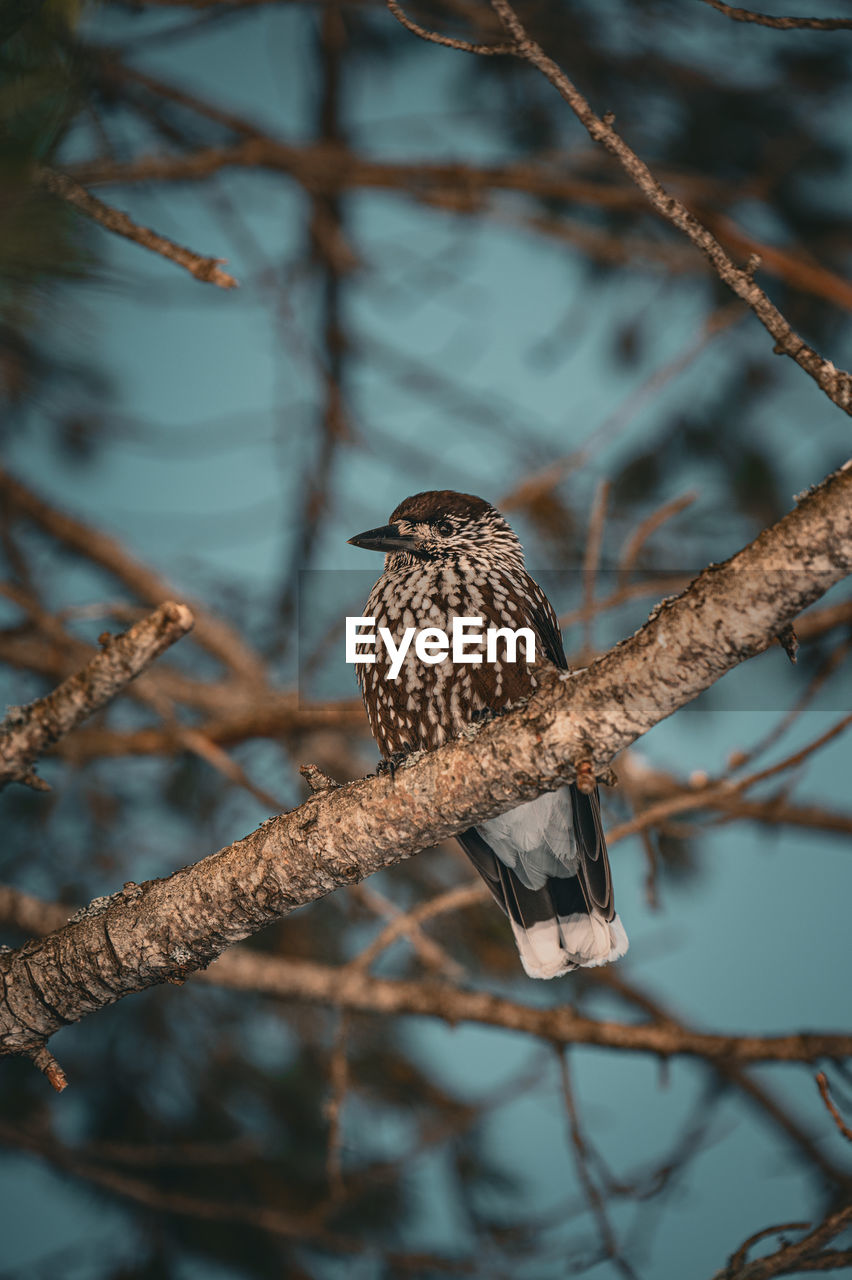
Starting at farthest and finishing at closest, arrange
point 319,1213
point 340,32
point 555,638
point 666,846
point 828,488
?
point 666,846
point 340,32
point 319,1213
point 555,638
point 828,488

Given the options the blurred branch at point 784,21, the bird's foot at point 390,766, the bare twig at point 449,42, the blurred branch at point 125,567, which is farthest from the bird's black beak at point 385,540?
the blurred branch at point 125,567

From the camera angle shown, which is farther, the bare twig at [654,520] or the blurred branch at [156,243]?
Answer: the bare twig at [654,520]

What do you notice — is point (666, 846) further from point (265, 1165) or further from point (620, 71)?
point (620, 71)

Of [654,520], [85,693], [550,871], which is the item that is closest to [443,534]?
[654,520]

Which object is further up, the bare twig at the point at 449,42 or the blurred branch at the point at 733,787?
the bare twig at the point at 449,42

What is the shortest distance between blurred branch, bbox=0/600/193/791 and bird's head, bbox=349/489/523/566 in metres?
0.87

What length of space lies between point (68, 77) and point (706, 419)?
10.5 ft

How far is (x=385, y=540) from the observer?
2424mm

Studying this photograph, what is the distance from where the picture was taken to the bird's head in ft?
8.02

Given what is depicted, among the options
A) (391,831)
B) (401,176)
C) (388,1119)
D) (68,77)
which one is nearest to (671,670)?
(391,831)

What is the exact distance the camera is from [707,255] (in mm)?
1334

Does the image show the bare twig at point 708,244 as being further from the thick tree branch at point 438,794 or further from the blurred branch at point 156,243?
the blurred branch at point 156,243

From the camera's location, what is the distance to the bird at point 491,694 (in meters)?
2.21

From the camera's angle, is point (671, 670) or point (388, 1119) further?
point (388, 1119)
